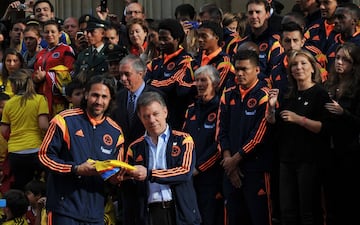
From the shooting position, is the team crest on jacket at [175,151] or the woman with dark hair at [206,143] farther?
the woman with dark hair at [206,143]

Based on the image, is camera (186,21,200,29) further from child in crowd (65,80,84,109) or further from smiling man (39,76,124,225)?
smiling man (39,76,124,225)

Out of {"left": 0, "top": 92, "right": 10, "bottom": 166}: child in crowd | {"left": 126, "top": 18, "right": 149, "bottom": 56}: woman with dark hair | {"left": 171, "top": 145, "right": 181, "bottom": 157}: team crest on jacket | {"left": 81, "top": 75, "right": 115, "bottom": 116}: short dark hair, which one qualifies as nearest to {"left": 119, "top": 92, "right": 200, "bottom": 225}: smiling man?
{"left": 171, "top": 145, "right": 181, "bottom": 157}: team crest on jacket

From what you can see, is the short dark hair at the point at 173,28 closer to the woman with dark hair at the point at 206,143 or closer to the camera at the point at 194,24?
the woman with dark hair at the point at 206,143

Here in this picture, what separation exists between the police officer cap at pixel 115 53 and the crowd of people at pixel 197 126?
2cm

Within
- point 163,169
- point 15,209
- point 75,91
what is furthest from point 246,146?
point 15,209

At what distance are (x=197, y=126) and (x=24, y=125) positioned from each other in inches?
106

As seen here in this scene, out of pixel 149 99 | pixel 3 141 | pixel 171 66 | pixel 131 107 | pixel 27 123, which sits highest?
pixel 171 66

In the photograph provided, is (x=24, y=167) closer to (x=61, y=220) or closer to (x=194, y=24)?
(x=194, y=24)

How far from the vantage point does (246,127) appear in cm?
907

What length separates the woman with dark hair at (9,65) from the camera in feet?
40.1

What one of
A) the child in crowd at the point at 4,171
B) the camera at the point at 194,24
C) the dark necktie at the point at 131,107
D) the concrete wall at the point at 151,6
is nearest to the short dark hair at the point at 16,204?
the dark necktie at the point at 131,107

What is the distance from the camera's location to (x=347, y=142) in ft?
29.4

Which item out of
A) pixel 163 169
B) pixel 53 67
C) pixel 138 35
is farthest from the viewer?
pixel 53 67

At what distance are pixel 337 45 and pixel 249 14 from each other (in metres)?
1.20
